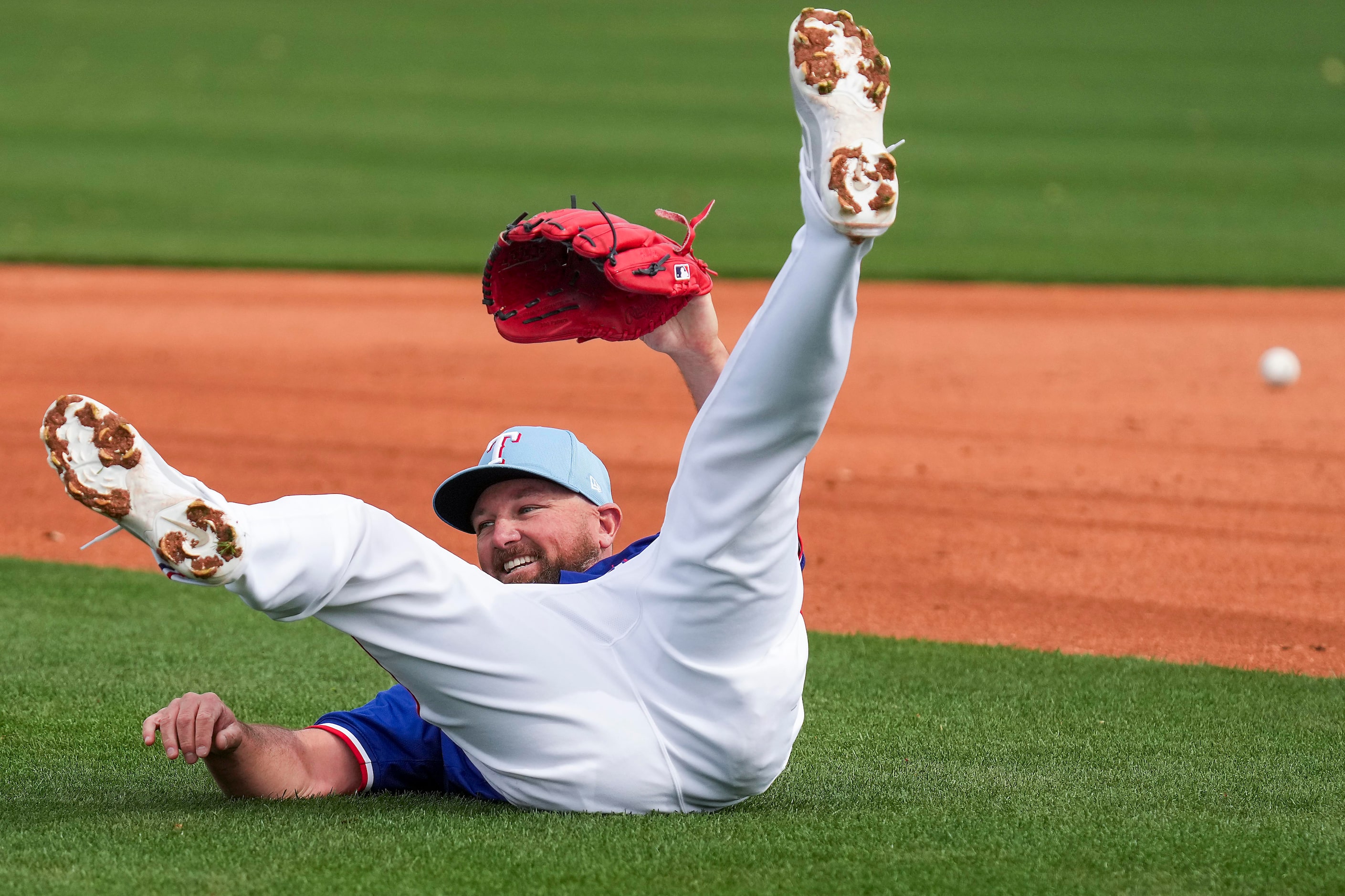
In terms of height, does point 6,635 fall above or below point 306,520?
below

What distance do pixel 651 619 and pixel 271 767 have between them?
2.48 ft

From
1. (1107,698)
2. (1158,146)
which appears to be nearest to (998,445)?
(1107,698)

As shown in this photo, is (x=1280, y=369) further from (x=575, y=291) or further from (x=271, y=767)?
(x=271, y=767)

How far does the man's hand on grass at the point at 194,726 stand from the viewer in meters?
2.62

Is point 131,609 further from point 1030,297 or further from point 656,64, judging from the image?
point 656,64

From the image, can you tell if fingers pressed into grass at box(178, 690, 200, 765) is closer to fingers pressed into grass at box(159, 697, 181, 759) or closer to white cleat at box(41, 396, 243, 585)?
fingers pressed into grass at box(159, 697, 181, 759)

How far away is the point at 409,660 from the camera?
103 inches

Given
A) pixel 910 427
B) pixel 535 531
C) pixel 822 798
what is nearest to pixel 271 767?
pixel 535 531

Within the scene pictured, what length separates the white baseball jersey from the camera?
243cm

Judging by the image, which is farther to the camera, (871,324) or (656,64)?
(656,64)

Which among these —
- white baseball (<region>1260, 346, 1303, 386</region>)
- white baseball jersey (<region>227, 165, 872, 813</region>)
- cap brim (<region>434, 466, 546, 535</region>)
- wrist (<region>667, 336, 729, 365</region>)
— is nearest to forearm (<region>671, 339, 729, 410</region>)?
wrist (<region>667, 336, 729, 365</region>)

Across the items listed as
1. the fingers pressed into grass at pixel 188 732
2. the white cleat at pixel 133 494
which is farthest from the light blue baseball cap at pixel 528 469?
the white cleat at pixel 133 494

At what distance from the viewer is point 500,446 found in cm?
316

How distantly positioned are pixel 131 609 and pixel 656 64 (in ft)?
67.6
